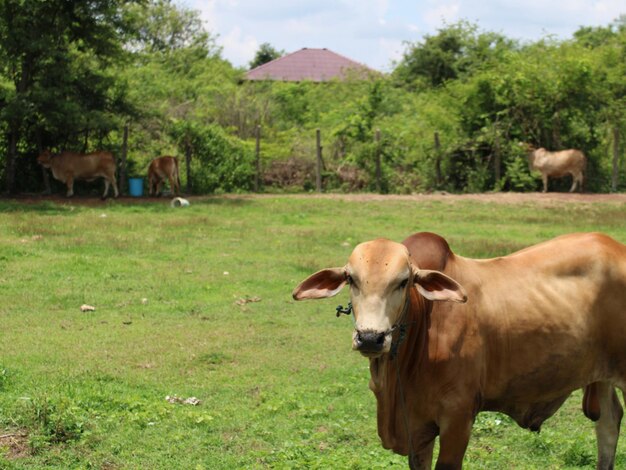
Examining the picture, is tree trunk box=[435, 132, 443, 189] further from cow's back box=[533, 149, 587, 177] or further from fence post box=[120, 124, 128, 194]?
fence post box=[120, 124, 128, 194]

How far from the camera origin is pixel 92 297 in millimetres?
11117

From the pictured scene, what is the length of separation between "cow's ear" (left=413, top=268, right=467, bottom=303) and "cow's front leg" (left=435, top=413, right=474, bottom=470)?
27.1 inches

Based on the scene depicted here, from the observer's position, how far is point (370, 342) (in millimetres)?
4219

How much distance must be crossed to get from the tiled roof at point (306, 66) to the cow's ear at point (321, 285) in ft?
176

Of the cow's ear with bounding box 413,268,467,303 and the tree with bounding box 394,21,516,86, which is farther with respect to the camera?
the tree with bounding box 394,21,516,86

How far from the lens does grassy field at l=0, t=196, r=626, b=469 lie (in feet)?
20.4

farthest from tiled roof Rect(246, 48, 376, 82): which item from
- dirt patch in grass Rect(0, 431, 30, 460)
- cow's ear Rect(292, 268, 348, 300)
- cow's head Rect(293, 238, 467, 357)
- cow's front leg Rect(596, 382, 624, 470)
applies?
cow's head Rect(293, 238, 467, 357)

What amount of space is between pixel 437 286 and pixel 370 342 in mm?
635

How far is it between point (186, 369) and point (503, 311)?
13.1ft

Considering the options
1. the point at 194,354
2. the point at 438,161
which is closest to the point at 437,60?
the point at 438,161

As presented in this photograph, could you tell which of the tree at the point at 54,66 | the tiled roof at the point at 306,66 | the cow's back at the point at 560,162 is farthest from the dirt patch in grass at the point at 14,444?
the tiled roof at the point at 306,66

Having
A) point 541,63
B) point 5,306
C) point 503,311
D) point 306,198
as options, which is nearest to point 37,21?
point 306,198

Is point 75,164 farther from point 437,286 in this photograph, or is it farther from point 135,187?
point 437,286

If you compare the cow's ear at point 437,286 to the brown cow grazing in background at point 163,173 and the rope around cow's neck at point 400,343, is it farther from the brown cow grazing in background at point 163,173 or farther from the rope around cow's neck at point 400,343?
the brown cow grazing in background at point 163,173
